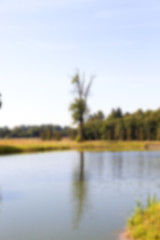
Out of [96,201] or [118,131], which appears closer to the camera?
[96,201]

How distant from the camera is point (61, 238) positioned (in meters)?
9.25

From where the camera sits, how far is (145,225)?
8750 mm

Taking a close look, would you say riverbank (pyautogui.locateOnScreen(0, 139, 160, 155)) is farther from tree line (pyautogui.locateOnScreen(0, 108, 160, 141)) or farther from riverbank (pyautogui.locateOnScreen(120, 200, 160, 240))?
riverbank (pyautogui.locateOnScreen(120, 200, 160, 240))

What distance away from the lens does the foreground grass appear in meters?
8.24

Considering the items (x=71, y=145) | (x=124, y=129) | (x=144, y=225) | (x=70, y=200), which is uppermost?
(x=124, y=129)

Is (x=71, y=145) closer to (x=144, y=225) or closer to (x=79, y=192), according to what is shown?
(x=79, y=192)

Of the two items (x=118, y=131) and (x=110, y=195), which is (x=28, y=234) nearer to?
(x=110, y=195)

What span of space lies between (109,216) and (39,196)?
14.4 feet

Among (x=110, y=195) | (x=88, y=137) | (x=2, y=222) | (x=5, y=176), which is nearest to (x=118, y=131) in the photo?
(x=88, y=137)

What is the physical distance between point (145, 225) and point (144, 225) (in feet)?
0.10

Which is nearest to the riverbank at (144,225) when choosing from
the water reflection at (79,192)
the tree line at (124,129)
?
the water reflection at (79,192)

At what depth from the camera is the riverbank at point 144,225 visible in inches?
325

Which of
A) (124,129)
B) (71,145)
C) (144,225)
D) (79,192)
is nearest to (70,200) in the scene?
(79,192)

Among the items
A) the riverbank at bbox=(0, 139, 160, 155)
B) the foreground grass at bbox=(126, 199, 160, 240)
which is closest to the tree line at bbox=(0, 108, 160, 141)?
the riverbank at bbox=(0, 139, 160, 155)
